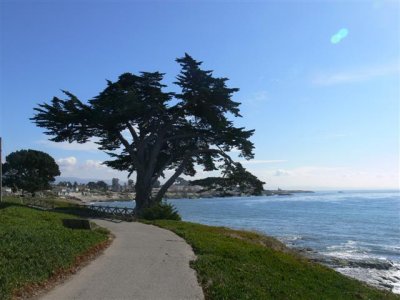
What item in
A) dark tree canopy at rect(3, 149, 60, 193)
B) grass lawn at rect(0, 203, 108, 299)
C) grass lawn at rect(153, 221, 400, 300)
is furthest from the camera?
dark tree canopy at rect(3, 149, 60, 193)

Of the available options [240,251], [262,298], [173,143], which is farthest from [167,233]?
[173,143]

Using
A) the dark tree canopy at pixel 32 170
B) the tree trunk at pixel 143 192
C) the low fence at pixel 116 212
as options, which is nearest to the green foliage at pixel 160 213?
the low fence at pixel 116 212

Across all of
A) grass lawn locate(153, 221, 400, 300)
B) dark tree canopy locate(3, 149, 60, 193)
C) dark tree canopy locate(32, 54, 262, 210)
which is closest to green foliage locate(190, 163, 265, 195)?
dark tree canopy locate(32, 54, 262, 210)

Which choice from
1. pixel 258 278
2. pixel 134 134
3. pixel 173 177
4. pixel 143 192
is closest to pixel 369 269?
pixel 258 278

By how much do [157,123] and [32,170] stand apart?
Answer: 33905mm

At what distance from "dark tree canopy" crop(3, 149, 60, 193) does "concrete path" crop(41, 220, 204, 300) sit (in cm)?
5263

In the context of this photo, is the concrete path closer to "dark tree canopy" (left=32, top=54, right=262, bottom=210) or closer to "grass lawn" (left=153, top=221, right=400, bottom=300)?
"grass lawn" (left=153, top=221, right=400, bottom=300)

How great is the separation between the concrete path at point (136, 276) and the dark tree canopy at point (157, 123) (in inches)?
854

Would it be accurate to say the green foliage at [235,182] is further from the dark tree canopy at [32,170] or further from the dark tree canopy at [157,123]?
the dark tree canopy at [32,170]

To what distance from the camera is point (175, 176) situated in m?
42.5

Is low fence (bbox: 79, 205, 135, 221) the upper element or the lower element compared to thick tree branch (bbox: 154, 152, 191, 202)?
lower

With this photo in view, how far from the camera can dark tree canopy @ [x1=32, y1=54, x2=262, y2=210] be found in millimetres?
38594

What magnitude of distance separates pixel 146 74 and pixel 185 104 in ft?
14.1

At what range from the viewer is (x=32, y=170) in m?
68.4
